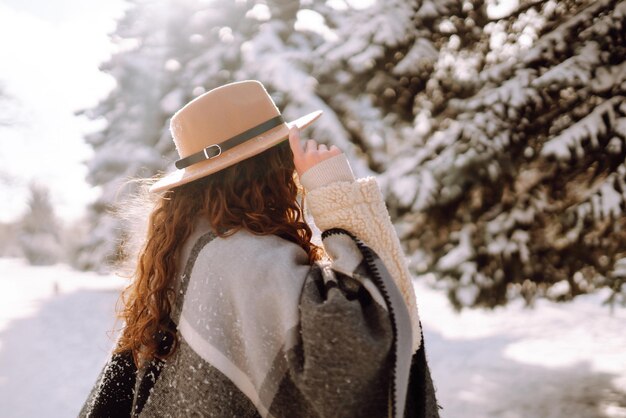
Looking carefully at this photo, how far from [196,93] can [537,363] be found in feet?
18.7

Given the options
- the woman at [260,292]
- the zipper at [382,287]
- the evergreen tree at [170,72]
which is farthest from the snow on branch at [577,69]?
the zipper at [382,287]

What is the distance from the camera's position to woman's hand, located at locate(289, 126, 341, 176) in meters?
1.69

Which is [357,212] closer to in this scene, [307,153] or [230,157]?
[307,153]

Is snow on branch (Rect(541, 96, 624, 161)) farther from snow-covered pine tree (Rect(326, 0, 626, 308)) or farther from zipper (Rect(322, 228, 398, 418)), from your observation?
zipper (Rect(322, 228, 398, 418))

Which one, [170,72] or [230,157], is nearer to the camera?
[230,157]

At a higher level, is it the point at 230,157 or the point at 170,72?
the point at 170,72

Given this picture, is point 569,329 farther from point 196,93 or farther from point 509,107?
point 196,93

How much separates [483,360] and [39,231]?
76.3 feet

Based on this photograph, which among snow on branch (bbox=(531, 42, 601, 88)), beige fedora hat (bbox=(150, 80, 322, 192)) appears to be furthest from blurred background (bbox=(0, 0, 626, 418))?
beige fedora hat (bbox=(150, 80, 322, 192))

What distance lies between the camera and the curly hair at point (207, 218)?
1709 millimetres

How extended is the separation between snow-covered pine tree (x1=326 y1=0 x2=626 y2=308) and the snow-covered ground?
802mm

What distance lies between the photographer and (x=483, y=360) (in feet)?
20.7

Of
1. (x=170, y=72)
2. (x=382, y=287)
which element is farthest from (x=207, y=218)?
(x=170, y=72)

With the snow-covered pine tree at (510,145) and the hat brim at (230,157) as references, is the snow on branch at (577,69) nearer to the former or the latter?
the snow-covered pine tree at (510,145)
